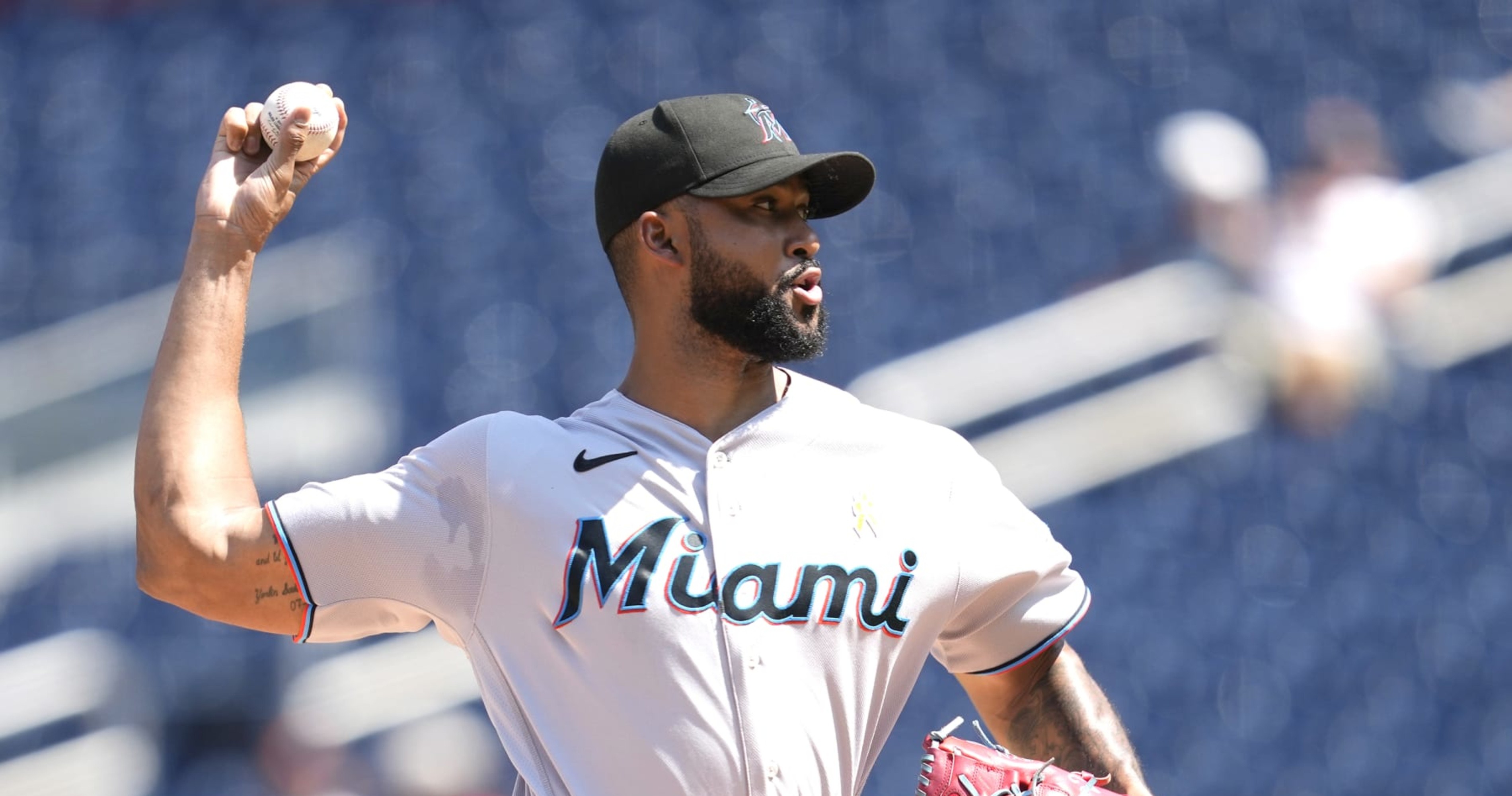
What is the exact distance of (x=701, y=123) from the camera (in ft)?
5.83

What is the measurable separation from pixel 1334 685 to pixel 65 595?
3.35m

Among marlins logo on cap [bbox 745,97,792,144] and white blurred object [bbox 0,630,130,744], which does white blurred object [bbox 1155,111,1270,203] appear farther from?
white blurred object [bbox 0,630,130,744]

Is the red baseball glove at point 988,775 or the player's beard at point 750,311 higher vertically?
the player's beard at point 750,311

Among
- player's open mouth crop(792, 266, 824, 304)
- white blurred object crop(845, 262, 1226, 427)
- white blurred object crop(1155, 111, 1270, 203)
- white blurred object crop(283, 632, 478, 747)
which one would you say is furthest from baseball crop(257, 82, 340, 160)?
white blurred object crop(1155, 111, 1270, 203)

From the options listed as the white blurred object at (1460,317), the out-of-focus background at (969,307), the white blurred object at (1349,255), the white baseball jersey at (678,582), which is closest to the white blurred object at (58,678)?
the out-of-focus background at (969,307)

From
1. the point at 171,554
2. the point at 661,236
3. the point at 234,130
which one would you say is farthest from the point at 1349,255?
the point at 171,554

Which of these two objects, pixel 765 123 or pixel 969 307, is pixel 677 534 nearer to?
pixel 765 123

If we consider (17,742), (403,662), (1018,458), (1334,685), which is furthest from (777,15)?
(17,742)

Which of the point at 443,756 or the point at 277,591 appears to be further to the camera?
the point at 443,756

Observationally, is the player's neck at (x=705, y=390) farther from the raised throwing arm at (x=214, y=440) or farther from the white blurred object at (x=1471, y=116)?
the white blurred object at (x=1471, y=116)

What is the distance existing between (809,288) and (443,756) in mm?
2556

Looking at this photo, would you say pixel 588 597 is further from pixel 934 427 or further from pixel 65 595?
pixel 65 595

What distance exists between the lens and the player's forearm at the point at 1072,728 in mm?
1758

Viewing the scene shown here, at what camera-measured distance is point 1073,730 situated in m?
1.78
